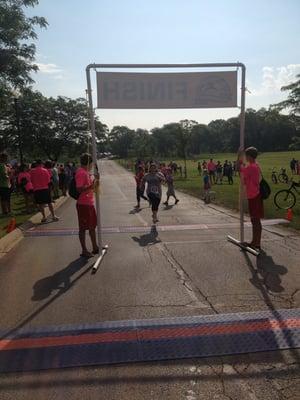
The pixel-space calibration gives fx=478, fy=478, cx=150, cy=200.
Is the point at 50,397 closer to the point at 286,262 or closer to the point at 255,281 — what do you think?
the point at 255,281

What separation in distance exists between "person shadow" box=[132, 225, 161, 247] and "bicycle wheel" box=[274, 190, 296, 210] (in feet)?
19.4

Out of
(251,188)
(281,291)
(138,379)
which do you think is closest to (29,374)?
(138,379)

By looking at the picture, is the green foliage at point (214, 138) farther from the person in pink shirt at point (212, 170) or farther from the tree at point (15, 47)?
the tree at point (15, 47)

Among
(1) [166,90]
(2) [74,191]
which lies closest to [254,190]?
(1) [166,90]

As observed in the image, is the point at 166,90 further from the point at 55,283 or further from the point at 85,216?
the point at 55,283

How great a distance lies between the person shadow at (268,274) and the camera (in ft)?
21.6

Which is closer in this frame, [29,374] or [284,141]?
[29,374]

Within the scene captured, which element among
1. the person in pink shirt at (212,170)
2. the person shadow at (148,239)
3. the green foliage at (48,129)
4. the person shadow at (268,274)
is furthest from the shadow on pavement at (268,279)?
the green foliage at (48,129)

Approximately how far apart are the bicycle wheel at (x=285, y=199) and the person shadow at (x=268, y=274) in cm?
766

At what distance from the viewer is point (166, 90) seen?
8.59 metres

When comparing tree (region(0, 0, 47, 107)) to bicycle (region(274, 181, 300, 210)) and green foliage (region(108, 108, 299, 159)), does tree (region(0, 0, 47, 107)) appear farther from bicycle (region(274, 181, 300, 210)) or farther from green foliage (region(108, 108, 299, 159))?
green foliage (region(108, 108, 299, 159))

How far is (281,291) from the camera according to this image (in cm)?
637

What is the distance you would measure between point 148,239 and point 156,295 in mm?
4316

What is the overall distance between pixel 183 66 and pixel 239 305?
4.50m
